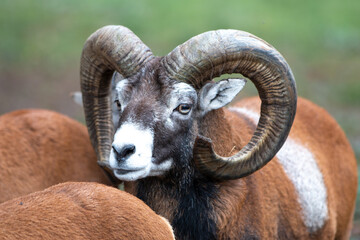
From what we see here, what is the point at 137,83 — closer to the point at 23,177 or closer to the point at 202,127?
the point at 202,127

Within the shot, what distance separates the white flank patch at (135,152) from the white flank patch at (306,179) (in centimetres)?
203

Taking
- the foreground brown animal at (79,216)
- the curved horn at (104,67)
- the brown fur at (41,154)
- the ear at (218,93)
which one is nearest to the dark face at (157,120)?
the ear at (218,93)

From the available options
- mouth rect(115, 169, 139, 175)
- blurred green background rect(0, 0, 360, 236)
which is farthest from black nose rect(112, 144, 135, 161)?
blurred green background rect(0, 0, 360, 236)

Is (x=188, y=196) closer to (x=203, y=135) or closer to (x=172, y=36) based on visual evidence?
(x=203, y=135)

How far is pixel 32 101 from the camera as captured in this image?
52.9 ft

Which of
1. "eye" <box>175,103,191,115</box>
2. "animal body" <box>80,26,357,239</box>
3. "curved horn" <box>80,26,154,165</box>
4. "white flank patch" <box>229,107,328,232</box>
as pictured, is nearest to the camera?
"animal body" <box>80,26,357,239</box>

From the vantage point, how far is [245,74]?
245 inches

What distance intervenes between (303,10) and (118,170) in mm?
19985

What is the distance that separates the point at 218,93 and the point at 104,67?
1.42m

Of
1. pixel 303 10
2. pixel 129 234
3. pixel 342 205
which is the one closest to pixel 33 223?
pixel 129 234

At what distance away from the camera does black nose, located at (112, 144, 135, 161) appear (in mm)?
5664

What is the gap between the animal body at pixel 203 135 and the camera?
5988 mm

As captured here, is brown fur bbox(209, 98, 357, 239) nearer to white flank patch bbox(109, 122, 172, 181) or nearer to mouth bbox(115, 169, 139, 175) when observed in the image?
white flank patch bbox(109, 122, 172, 181)

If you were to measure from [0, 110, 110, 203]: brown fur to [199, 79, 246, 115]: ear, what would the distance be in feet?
7.35
